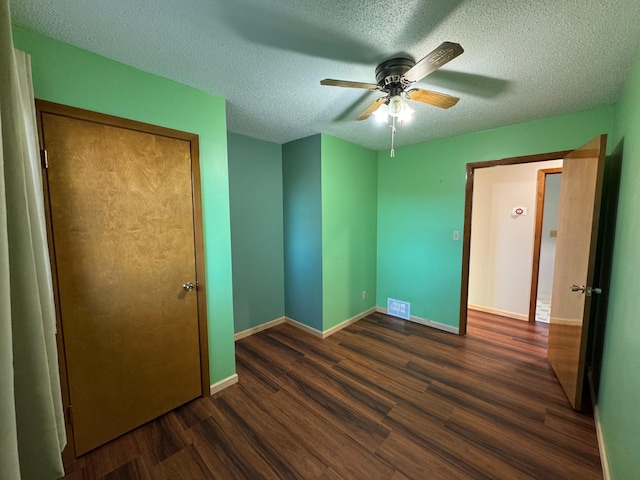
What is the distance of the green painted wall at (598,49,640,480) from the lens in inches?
44.2

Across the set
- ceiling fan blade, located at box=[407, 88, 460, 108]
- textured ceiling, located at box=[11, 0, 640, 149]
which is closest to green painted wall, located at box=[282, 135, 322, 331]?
textured ceiling, located at box=[11, 0, 640, 149]

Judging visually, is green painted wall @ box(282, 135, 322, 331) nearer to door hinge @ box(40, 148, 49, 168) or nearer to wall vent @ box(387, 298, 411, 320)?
wall vent @ box(387, 298, 411, 320)

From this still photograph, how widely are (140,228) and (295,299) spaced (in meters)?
2.06

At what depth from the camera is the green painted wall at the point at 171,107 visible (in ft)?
4.27

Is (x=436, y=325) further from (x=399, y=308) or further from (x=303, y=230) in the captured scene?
(x=303, y=230)

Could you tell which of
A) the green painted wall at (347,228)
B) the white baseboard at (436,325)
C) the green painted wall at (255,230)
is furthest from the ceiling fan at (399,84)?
the white baseboard at (436,325)

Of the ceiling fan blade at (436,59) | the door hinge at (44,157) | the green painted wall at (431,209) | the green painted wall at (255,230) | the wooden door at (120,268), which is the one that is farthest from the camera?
the green painted wall at (255,230)

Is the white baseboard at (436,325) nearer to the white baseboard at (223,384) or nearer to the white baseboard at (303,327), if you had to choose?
the white baseboard at (303,327)

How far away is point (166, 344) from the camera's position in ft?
5.82

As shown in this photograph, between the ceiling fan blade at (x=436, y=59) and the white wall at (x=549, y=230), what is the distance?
4226 millimetres

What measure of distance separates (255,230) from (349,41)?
2178mm

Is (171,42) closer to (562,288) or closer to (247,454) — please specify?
(247,454)

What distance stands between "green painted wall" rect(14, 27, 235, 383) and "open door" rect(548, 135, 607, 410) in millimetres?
2532

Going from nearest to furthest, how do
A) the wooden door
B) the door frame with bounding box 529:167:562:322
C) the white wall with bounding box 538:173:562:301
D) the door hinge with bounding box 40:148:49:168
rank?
the door hinge with bounding box 40:148:49:168 → the wooden door → the door frame with bounding box 529:167:562:322 → the white wall with bounding box 538:173:562:301
